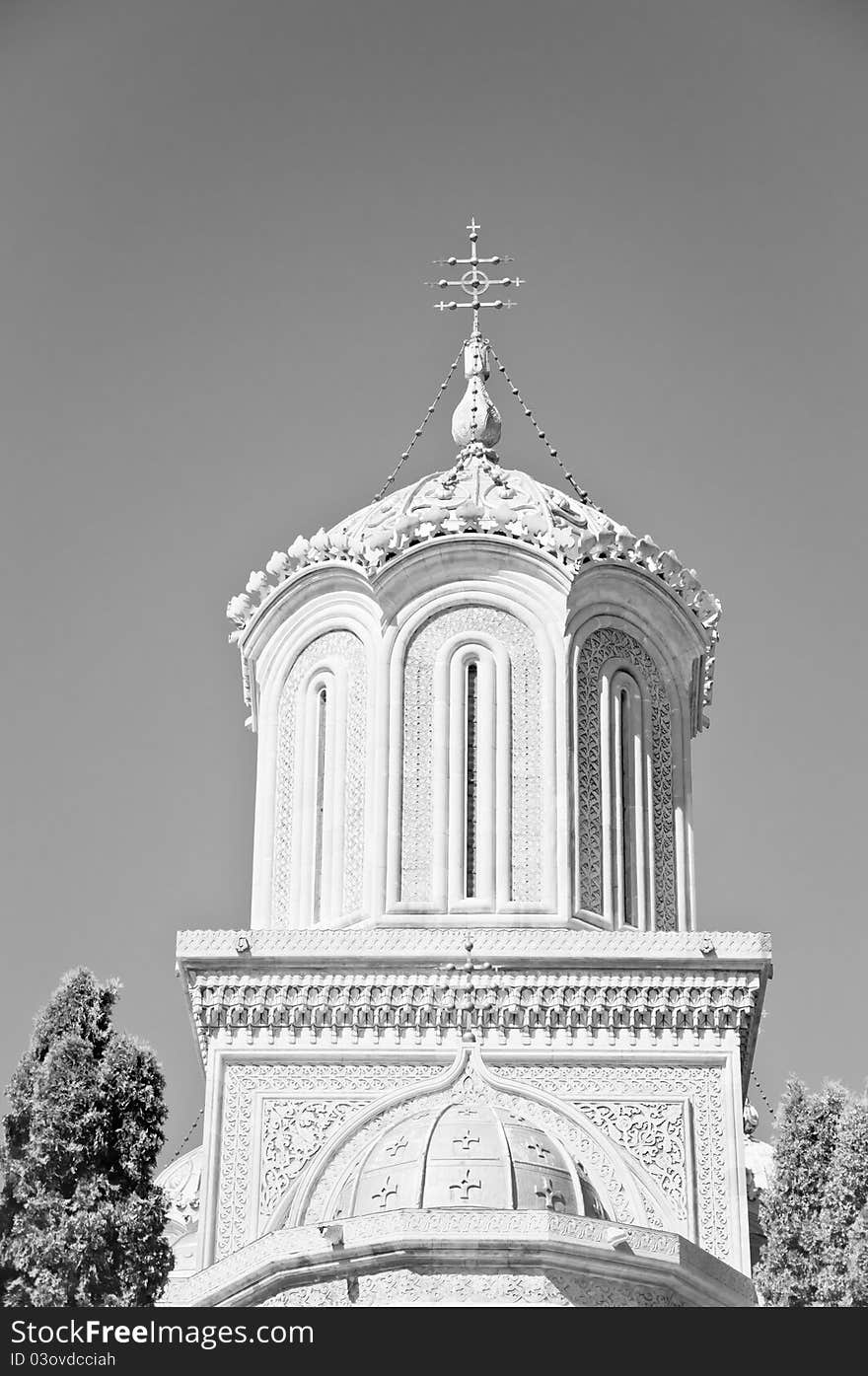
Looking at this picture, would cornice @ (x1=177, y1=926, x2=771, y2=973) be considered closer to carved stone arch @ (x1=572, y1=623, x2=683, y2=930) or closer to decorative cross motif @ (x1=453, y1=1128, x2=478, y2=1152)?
carved stone arch @ (x1=572, y1=623, x2=683, y2=930)

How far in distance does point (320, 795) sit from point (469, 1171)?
7.60m

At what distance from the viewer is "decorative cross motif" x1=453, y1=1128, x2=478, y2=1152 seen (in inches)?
1062

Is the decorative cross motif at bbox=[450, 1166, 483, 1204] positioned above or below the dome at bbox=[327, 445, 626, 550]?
below

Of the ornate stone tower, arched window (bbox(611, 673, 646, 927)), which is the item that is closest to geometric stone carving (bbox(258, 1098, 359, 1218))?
the ornate stone tower

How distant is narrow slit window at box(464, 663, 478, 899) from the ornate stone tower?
0.04 metres

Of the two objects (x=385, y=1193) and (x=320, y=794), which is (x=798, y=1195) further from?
(x=320, y=794)

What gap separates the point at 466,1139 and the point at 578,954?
4.75 metres

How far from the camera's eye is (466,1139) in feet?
88.8

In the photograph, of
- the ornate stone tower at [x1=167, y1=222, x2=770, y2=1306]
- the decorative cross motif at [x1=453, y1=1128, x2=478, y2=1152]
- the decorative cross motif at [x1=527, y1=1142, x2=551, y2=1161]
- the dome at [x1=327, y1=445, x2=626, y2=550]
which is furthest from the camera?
the dome at [x1=327, y1=445, x2=626, y2=550]

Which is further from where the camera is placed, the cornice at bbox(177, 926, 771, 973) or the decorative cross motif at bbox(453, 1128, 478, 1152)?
the cornice at bbox(177, 926, 771, 973)

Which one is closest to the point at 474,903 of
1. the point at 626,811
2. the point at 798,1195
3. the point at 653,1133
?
the point at 626,811

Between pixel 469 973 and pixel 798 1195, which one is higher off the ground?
pixel 469 973

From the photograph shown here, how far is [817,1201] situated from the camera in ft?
91.2
